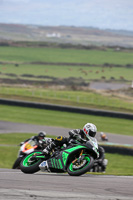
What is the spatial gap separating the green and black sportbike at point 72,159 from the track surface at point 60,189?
285mm

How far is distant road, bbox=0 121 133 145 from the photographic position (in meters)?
28.0

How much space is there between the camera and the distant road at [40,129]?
27994mm

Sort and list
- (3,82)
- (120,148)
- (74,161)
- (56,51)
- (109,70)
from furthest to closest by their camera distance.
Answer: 1. (56,51)
2. (109,70)
3. (3,82)
4. (120,148)
5. (74,161)

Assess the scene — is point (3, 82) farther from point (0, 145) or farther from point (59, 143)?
point (59, 143)

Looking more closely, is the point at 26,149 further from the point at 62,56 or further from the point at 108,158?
the point at 62,56

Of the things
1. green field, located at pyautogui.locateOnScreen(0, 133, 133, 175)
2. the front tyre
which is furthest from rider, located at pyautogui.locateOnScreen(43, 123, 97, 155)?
green field, located at pyautogui.locateOnScreen(0, 133, 133, 175)

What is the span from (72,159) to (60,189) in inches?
67.9

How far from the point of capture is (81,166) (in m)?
8.09

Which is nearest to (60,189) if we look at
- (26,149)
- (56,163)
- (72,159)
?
(72,159)

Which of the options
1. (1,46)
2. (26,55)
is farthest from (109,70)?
(1,46)

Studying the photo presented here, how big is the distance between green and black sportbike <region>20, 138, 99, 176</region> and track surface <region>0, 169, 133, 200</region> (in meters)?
0.28

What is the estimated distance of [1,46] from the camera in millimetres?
137000

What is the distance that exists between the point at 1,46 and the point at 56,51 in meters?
19.4

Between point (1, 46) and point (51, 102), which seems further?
point (1, 46)
